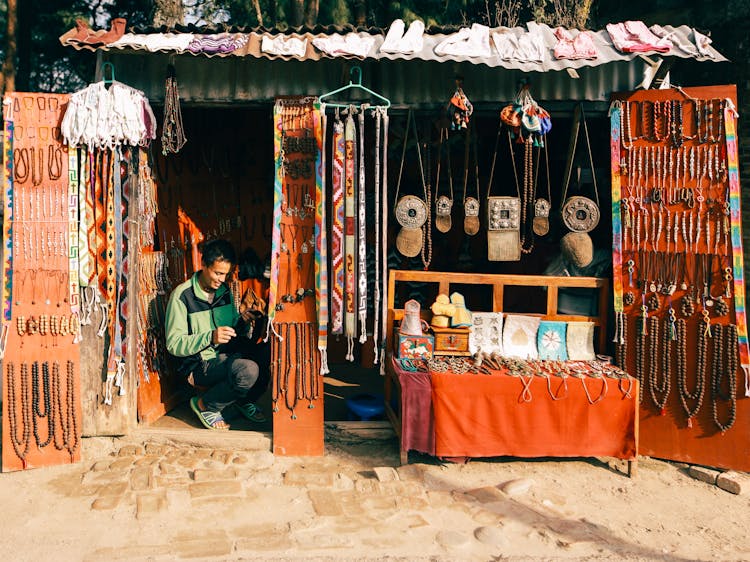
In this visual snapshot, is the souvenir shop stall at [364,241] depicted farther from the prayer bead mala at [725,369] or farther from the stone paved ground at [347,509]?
the stone paved ground at [347,509]

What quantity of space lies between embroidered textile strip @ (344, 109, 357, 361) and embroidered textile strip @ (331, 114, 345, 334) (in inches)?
1.3

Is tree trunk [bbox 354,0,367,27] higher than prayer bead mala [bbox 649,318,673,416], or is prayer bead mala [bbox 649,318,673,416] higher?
tree trunk [bbox 354,0,367,27]

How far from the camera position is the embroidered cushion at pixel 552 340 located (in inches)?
216

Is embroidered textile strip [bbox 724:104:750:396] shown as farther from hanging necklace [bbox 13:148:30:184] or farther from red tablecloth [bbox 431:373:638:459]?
hanging necklace [bbox 13:148:30:184]

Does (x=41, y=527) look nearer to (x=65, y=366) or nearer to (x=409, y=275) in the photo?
(x=65, y=366)

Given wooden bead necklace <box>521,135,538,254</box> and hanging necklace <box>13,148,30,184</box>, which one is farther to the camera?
wooden bead necklace <box>521,135,538,254</box>

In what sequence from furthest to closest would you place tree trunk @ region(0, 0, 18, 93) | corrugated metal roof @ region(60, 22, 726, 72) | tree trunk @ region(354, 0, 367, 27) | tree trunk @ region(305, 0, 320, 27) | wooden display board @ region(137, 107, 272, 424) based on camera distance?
tree trunk @ region(354, 0, 367, 27)
tree trunk @ region(305, 0, 320, 27)
tree trunk @ region(0, 0, 18, 93)
wooden display board @ region(137, 107, 272, 424)
corrugated metal roof @ region(60, 22, 726, 72)

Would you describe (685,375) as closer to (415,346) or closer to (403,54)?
(415,346)

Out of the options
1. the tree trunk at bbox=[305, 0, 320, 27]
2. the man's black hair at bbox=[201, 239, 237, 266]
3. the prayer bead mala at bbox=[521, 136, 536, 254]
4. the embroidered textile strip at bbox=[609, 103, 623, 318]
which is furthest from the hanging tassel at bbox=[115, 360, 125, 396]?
the tree trunk at bbox=[305, 0, 320, 27]

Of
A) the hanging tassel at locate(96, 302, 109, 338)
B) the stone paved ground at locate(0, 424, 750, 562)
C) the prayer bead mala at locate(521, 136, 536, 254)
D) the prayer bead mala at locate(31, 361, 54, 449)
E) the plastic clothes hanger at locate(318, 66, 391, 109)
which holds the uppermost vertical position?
the plastic clothes hanger at locate(318, 66, 391, 109)

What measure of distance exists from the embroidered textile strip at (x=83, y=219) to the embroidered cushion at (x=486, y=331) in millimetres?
3103

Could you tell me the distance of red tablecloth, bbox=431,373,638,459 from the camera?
502 centimetres

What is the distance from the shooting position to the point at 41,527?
418 centimetres

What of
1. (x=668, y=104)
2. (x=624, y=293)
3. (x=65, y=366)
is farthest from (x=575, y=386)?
(x=65, y=366)
